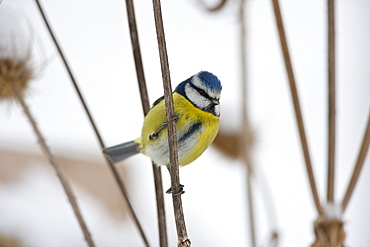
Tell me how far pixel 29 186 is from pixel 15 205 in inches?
11.7

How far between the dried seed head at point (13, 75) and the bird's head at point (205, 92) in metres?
0.44

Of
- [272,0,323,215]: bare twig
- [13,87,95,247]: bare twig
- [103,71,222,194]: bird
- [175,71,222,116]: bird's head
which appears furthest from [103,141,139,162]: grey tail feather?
[272,0,323,215]: bare twig

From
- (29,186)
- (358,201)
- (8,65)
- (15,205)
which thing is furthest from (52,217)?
(358,201)

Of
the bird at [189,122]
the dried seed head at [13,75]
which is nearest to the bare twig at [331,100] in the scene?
the bird at [189,122]

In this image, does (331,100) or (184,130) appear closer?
(331,100)

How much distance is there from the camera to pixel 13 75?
126 cm

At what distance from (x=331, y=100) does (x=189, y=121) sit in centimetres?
33

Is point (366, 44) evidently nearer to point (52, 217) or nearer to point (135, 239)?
point (135, 239)

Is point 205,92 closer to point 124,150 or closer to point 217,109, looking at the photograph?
point 217,109

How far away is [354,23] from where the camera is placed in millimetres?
1041

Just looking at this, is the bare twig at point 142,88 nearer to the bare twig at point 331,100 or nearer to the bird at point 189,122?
the bird at point 189,122

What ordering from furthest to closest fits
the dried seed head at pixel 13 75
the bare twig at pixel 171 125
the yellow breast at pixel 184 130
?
the dried seed head at pixel 13 75 < the yellow breast at pixel 184 130 < the bare twig at pixel 171 125

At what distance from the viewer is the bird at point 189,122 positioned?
109cm

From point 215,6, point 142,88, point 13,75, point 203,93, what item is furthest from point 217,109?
point 13,75
